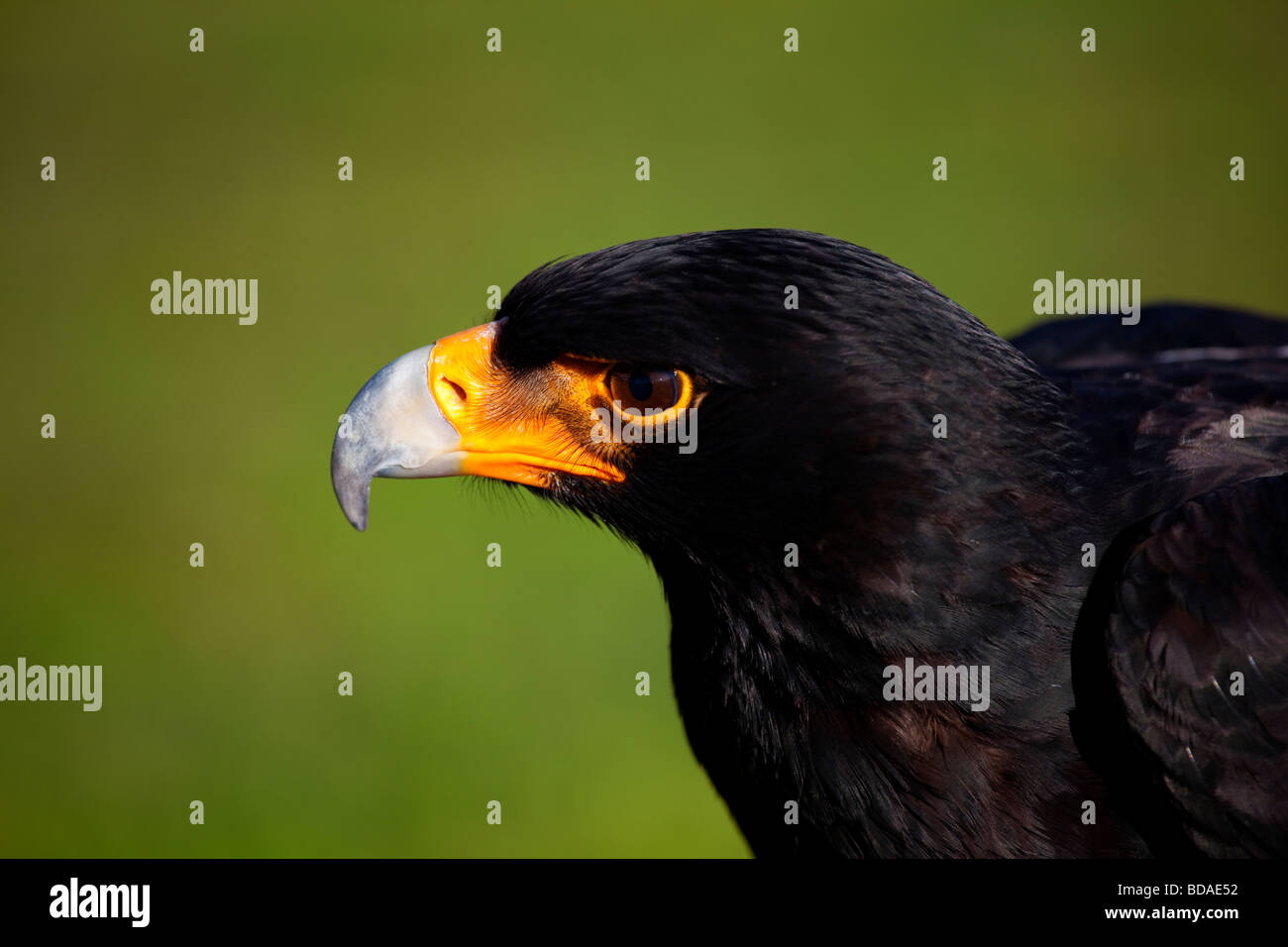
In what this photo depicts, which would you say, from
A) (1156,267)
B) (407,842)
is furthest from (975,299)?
(407,842)

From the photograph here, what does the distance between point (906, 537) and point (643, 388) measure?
768 millimetres

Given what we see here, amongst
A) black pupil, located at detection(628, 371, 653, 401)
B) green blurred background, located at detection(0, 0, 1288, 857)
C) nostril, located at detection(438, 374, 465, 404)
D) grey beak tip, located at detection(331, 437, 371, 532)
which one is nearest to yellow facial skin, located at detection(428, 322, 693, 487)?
nostril, located at detection(438, 374, 465, 404)

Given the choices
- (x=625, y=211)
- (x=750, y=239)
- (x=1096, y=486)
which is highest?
(x=625, y=211)

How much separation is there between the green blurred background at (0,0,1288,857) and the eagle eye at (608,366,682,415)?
384 centimetres

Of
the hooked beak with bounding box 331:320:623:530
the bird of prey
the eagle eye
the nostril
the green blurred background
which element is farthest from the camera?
the green blurred background

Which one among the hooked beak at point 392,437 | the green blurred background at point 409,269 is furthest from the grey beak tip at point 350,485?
the green blurred background at point 409,269

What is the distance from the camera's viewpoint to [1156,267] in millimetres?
11188

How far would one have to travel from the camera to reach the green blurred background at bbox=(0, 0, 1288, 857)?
7.34 meters

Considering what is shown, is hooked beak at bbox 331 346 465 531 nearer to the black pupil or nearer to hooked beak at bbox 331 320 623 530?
hooked beak at bbox 331 320 623 530

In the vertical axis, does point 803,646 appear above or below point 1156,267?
below

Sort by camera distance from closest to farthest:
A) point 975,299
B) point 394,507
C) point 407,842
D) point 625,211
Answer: point 407,842 → point 394,507 → point 975,299 → point 625,211
